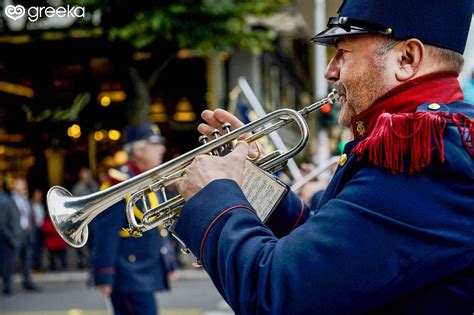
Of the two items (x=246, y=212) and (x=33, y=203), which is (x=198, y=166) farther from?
(x=33, y=203)

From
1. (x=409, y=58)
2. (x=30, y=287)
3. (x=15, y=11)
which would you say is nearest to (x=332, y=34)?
(x=409, y=58)

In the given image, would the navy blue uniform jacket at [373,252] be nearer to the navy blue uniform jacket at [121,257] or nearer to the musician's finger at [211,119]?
the musician's finger at [211,119]

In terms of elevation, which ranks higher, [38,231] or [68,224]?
[68,224]

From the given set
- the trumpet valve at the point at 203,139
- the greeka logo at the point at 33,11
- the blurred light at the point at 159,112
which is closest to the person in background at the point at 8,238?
the greeka logo at the point at 33,11

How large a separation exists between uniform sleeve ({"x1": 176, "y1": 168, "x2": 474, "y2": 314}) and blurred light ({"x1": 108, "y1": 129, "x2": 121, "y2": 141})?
14.2 meters

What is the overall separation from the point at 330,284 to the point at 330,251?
0.07 metres

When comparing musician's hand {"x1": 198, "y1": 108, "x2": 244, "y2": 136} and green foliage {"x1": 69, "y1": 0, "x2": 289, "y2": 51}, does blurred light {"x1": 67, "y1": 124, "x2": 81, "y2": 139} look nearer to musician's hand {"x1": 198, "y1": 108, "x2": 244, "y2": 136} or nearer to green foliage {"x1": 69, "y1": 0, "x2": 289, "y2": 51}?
green foliage {"x1": 69, "y1": 0, "x2": 289, "y2": 51}

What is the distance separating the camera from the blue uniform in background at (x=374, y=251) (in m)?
1.61

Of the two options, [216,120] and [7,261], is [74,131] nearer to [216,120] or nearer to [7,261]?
[7,261]

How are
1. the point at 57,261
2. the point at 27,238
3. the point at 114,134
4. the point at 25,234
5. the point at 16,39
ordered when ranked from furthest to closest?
1. the point at 114,134
2. the point at 57,261
3. the point at 27,238
4. the point at 25,234
5. the point at 16,39

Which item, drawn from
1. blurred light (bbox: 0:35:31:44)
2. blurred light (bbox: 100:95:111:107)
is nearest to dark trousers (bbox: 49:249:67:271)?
blurred light (bbox: 100:95:111:107)

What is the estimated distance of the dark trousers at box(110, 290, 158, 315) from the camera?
5.67 m

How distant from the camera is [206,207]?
183 centimetres

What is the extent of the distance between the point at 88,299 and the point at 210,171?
399 inches
